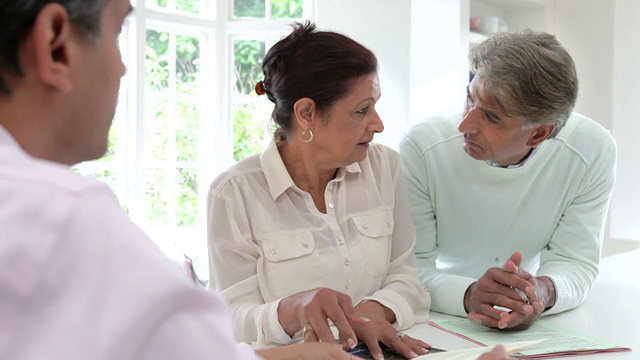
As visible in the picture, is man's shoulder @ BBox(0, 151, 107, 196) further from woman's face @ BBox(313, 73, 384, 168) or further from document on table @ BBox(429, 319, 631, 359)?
woman's face @ BBox(313, 73, 384, 168)

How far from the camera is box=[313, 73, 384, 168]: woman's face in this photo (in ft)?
6.01

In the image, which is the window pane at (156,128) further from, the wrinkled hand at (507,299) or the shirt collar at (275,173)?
the wrinkled hand at (507,299)

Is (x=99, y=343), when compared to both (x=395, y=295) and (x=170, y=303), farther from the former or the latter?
(x=395, y=295)

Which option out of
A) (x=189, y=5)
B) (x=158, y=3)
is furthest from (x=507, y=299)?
(x=189, y=5)

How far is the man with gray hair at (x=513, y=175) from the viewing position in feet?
6.06

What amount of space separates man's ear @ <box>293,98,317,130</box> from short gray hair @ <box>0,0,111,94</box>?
1.25 m

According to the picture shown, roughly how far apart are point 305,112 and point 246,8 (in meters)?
4.01

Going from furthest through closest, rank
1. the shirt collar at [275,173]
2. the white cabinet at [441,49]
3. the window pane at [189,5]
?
the window pane at [189,5] → the white cabinet at [441,49] → the shirt collar at [275,173]

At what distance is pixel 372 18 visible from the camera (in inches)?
200

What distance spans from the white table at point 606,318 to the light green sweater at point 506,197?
14 centimetres

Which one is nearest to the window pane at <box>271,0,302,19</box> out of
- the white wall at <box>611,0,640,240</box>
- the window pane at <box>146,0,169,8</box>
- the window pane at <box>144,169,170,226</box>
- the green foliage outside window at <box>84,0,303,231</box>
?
the green foliage outside window at <box>84,0,303,231</box>

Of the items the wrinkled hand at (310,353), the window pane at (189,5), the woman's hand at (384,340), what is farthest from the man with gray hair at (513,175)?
the window pane at (189,5)

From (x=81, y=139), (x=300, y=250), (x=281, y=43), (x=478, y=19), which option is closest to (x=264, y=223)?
(x=300, y=250)

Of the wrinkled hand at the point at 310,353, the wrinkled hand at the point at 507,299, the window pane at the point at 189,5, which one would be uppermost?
the window pane at the point at 189,5
